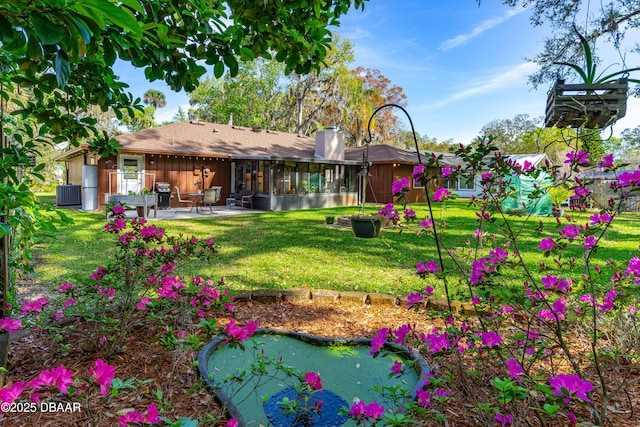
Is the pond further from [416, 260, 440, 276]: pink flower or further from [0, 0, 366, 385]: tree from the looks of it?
[0, 0, 366, 385]: tree

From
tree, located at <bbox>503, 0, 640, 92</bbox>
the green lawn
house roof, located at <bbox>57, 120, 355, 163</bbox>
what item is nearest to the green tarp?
the green lawn

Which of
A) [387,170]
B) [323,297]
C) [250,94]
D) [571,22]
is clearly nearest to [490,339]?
[323,297]

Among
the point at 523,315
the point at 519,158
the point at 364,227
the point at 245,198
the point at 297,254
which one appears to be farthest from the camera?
the point at 519,158

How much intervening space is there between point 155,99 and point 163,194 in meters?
24.9

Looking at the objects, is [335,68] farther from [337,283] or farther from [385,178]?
[337,283]

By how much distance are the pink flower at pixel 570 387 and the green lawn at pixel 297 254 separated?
2.12 meters

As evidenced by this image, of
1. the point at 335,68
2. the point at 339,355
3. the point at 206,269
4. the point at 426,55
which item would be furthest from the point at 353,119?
the point at 339,355

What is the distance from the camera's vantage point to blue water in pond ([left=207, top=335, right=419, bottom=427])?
215cm

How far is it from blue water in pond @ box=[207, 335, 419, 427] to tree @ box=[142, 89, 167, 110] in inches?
1494

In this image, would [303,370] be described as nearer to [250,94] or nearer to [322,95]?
[250,94]

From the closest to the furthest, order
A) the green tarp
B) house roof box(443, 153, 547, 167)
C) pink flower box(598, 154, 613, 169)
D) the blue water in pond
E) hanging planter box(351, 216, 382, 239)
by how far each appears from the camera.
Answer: pink flower box(598, 154, 613, 169)
house roof box(443, 153, 547, 167)
the green tarp
the blue water in pond
hanging planter box(351, 216, 382, 239)

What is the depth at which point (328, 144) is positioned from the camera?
2008cm

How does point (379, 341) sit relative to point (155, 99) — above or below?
below

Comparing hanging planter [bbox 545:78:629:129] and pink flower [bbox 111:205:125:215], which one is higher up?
hanging planter [bbox 545:78:629:129]
